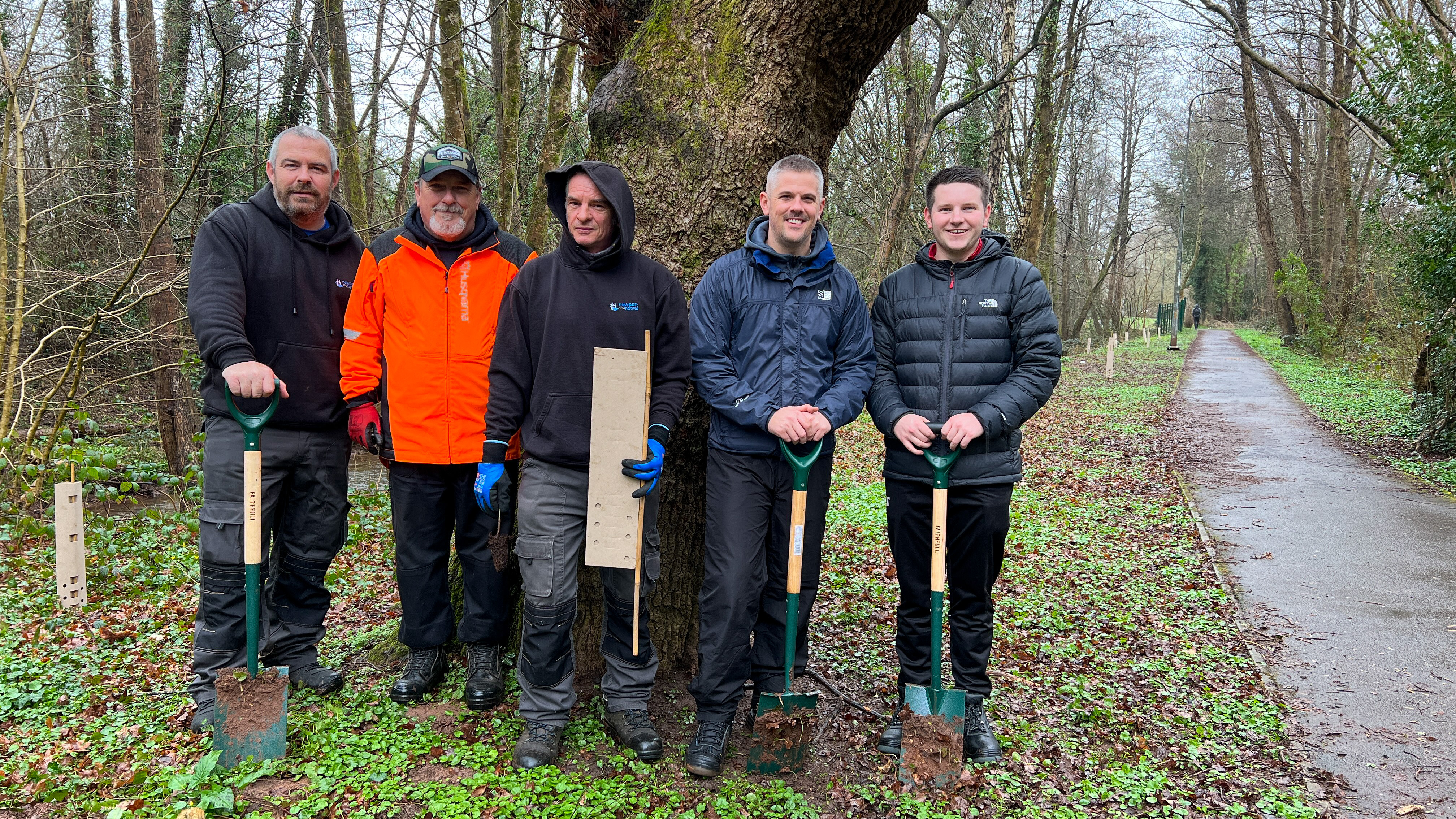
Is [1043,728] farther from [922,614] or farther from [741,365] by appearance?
[741,365]

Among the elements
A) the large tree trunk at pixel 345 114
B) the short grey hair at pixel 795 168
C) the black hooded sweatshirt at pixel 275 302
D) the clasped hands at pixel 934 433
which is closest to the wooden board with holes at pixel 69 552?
the black hooded sweatshirt at pixel 275 302

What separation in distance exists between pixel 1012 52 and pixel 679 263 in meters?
13.0

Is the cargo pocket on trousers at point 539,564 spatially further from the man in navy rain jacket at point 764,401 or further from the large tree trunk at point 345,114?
the large tree trunk at point 345,114

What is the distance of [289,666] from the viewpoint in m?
3.82

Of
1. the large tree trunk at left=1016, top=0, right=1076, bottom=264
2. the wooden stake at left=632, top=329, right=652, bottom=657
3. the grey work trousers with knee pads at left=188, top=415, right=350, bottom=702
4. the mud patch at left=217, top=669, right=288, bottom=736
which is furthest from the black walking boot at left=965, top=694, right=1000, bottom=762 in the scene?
the large tree trunk at left=1016, top=0, right=1076, bottom=264

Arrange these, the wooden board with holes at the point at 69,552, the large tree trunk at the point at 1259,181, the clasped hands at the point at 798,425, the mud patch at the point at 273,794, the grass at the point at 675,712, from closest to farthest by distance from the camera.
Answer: the mud patch at the point at 273,794
the grass at the point at 675,712
the clasped hands at the point at 798,425
the wooden board with holes at the point at 69,552
the large tree trunk at the point at 1259,181

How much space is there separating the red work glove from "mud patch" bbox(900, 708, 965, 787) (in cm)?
248

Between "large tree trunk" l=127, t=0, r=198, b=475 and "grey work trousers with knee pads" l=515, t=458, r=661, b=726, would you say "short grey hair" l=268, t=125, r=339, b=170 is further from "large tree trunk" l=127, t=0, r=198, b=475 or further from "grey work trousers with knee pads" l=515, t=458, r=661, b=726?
"large tree trunk" l=127, t=0, r=198, b=475

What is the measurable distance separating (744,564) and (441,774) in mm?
1409

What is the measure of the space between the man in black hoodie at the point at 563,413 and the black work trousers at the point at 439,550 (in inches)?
12.0

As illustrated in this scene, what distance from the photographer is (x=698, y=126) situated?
3.84 meters

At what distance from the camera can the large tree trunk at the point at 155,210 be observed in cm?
842

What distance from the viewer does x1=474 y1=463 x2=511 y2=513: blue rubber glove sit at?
3275 millimetres

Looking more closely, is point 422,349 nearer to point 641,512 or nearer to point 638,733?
point 641,512
